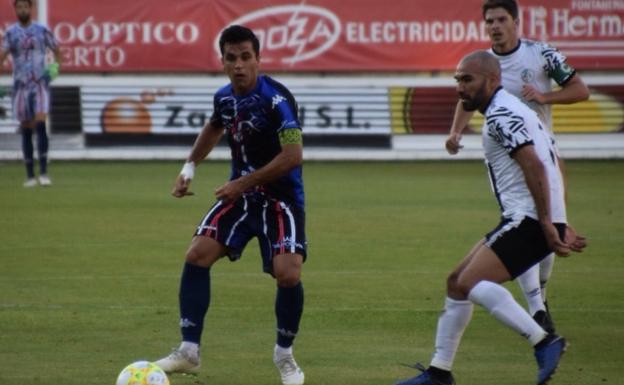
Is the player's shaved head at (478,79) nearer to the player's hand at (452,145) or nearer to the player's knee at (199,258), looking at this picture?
the player's knee at (199,258)

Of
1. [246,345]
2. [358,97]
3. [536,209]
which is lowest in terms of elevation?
[358,97]

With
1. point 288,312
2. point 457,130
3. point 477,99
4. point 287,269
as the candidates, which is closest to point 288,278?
point 287,269

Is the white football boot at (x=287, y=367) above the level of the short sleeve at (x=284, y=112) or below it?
below

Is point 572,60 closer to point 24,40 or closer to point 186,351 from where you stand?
point 24,40

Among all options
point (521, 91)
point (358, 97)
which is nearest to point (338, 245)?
point (521, 91)

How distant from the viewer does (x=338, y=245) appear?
52.1 ft

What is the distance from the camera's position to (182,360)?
29.3 ft

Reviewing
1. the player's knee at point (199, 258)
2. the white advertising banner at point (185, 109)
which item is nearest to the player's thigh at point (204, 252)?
the player's knee at point (199, 258)

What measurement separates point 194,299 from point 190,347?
0.99 ft

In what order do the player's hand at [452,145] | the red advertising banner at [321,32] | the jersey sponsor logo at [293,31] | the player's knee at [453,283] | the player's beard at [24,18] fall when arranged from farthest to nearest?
the jersey sponsor logo at [293,31]
the red advertising banner at [321,32]
the player's beard at [24,18]
the player's hand at [452,145]
the player's knee at [453,283]

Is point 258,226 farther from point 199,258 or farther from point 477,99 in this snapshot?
point 477,99

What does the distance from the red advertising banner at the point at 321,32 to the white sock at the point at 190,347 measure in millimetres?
19175

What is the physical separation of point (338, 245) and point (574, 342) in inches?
226

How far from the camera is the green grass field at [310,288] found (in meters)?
9.51
